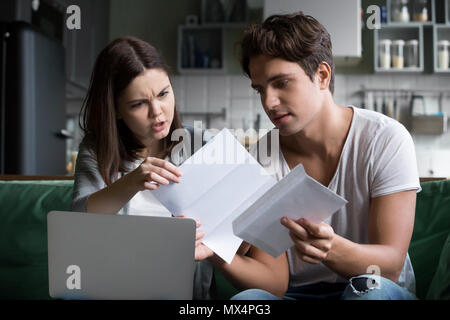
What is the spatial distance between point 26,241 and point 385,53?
285 centimetres

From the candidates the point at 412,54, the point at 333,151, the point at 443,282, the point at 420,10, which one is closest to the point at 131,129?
the point at 333,151

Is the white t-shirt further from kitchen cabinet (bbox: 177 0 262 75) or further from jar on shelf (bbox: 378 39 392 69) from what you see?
kitchen cabinet (bbox: 177 0 262 75)

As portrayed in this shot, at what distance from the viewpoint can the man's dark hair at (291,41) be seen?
1.00 metres

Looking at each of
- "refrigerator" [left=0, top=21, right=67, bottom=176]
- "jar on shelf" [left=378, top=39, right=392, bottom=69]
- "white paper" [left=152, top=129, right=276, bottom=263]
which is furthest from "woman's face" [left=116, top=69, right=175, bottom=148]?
"jar on shelf" [left=378, top=39, right=392, bottom=69]

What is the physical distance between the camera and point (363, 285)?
0.78 m

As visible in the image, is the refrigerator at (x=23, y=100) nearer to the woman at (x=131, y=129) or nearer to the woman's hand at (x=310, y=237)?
the woman at (x=131, y=129)

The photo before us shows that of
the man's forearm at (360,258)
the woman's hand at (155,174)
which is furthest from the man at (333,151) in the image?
the woman's hand at (155,174)

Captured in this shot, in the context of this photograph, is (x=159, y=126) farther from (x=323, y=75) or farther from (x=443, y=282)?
(x=443, y=282)

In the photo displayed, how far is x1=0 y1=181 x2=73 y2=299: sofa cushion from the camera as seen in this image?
1.35 m

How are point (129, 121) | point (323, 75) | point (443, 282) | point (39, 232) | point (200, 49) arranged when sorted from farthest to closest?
point (200, 49) < point (39, 232) < point (129, 121) < point (323, 75) < point (443, 282)

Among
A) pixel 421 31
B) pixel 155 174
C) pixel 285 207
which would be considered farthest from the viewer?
pixel 421 31

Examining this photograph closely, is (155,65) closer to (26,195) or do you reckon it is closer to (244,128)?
(26,195)

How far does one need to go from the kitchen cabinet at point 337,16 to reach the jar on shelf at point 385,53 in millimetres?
249

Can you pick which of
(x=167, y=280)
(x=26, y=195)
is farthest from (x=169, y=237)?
(x=26, y=195)
